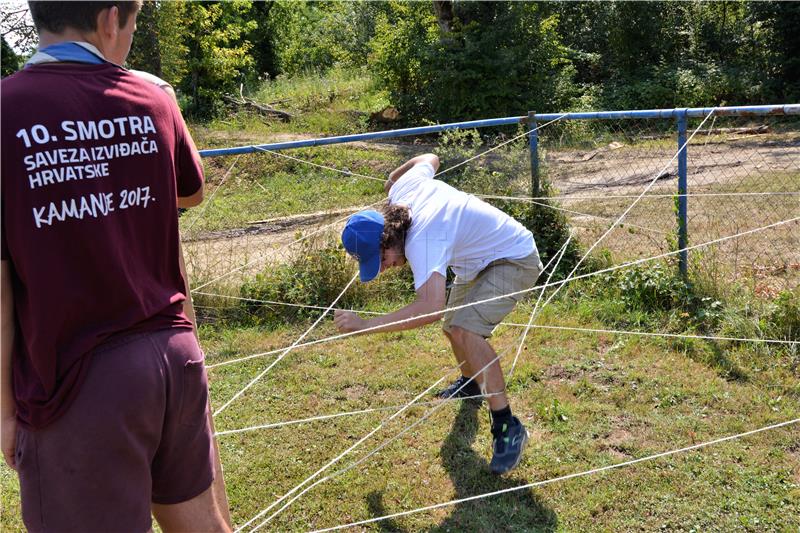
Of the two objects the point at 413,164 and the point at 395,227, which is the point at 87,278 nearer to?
the point at 395,227

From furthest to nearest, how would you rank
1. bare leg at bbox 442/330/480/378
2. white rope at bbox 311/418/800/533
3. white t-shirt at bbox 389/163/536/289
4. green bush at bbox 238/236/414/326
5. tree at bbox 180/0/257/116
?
tree at bbox 180/0/257/116
green bush at bbox 238/236/414/326
bare leg at bbox 442/330/480/378
white rope at bbox 311/418/800/533
white t-shirt at bbox 389/163/536/289

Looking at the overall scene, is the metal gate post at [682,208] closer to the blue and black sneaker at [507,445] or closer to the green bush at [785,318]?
the green bush at [785,318]

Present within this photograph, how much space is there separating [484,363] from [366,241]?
94cm

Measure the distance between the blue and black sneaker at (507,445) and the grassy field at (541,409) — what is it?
0.08m

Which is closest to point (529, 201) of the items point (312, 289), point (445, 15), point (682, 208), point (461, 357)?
point (682, 208)

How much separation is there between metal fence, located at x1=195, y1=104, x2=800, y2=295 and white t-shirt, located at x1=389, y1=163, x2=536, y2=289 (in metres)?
1.48

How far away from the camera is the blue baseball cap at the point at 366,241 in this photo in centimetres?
324

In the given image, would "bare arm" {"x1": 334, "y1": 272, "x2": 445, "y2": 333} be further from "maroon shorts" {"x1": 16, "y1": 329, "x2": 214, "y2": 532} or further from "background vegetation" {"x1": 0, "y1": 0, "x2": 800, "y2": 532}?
"maroon shorts" {"x1": 16, "y1": 329, "x2": 214, "y2": 532}

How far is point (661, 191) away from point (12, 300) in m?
8.95

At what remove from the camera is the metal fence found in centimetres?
516

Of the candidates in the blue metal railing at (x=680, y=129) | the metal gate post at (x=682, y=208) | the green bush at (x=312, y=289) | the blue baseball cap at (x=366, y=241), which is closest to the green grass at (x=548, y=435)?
the metal gate post at (x=682, y=208)

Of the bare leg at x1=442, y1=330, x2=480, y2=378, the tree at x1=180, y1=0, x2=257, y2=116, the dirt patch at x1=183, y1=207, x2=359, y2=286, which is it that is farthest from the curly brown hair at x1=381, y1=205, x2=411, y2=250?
the tree at x1=180, y1=0, x2=257, y2=116

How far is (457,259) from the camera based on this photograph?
12.2 feet

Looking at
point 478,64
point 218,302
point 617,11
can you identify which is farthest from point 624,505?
point 617,11
